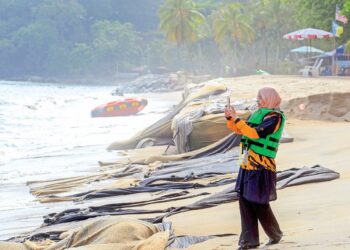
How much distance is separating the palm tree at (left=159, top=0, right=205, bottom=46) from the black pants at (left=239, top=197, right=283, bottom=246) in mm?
74191

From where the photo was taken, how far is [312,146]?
477 inches

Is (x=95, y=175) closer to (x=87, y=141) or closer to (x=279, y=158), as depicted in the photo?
(x=279, y=158)

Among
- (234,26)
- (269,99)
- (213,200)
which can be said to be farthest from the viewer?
(234,26)

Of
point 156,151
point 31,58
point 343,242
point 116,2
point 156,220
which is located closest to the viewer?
point 343,242

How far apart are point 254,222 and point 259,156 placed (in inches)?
20.6

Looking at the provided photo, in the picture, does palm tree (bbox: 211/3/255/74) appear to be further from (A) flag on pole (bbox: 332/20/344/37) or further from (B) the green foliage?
(A) flag on pole (bbox: 332/20/344/37)

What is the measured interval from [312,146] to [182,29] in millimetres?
68579

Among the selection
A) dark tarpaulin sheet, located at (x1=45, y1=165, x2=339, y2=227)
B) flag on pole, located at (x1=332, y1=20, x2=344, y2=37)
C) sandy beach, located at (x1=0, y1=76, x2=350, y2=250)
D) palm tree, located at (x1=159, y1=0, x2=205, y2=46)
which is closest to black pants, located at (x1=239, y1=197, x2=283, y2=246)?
sandy beach, located at (x1=0, y1=76, x2=350, y2=250)

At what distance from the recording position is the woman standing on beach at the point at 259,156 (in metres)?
5.33

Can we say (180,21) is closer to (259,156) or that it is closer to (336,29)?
(336,29)

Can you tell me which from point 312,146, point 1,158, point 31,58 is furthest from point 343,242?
point 31,58

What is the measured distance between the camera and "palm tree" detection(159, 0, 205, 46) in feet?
262

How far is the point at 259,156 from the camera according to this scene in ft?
17.8

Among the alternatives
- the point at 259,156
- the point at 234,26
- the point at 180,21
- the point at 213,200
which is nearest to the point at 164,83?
the point at 180,21
